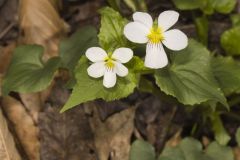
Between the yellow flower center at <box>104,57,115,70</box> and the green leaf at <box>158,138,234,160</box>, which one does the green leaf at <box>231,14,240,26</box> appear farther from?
the yellow flower center at <box>104,57,115,70</box>

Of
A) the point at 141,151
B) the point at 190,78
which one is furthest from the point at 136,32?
the point at 141,151

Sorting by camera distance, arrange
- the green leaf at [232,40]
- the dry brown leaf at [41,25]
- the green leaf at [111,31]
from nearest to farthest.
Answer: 1. the green leaf at [111,31]
2. the green leaf at [232,40]
3. the dry brown leaf at [41,25]

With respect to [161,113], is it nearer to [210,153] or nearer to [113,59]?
[210,153]

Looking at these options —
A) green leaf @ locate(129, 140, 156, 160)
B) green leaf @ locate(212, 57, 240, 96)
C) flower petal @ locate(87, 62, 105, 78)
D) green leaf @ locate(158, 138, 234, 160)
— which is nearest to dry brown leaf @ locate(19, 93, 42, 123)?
green leaf @ locate(129, 140, 156, 160)

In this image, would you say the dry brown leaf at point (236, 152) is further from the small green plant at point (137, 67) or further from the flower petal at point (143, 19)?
the flower petal at point (143, 19)

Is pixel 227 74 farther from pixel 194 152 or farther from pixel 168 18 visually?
pixel 168 18

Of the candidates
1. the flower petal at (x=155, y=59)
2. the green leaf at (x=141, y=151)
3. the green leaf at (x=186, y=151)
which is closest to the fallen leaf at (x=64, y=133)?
the green leaf at (x=141, y=151)
